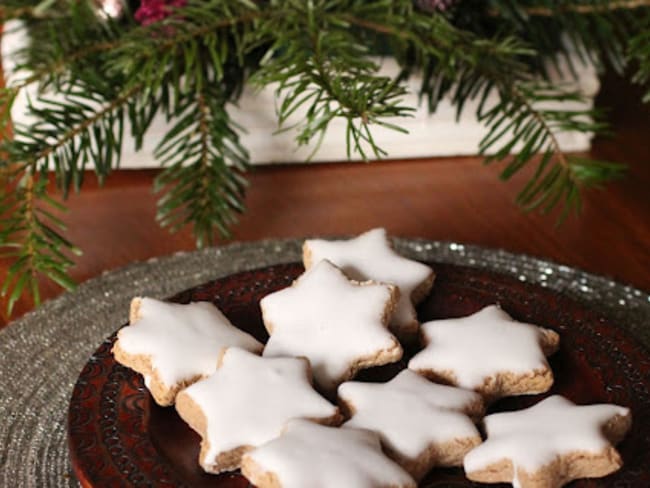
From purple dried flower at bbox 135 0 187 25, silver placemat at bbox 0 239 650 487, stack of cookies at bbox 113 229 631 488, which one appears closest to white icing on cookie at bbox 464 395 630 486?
stack of cookies at bbox 113 229 631 488

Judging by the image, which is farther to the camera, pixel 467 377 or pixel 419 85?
pixel 419 85

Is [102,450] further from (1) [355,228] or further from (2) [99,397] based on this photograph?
(1) [355,228]

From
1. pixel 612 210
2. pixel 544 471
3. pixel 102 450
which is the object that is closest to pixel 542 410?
pixel 544 471

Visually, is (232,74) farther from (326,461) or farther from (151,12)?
(326,461)

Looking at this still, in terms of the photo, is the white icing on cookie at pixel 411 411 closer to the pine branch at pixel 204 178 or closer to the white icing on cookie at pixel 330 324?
the white icing on cookie at pixel 330 324

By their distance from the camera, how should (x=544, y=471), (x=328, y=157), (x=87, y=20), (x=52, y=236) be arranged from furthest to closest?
(x=328, y=157)
(x=87, y=20)
(x=52, y=236)
(x=544, y=471)

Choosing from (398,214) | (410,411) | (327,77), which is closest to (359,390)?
(410,411)
